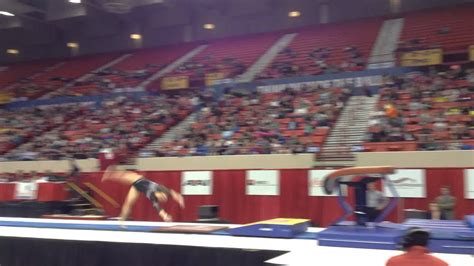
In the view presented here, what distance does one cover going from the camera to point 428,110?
49.8 ft

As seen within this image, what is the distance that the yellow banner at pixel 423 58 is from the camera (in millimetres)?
18953

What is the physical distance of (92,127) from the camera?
22.2 meters

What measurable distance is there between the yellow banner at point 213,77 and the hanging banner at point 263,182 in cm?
1213

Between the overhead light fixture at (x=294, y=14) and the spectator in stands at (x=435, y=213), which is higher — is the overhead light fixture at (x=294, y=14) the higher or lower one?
the higher one

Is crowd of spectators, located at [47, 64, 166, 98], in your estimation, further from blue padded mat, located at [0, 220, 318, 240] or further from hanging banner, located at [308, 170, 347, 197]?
blue padded mat, located at [0, 220, 318, 240]

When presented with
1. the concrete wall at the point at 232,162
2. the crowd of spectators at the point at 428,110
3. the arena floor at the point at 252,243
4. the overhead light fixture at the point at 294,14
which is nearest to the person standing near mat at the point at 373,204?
the arena floor at the point at 252,243

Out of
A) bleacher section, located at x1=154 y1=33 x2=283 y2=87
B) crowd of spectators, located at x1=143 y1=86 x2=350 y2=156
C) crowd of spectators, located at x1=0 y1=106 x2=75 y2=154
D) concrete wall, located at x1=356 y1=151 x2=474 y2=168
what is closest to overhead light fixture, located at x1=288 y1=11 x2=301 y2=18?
bleacher section, located at x1=154 y1=33 x2=283 y2=87

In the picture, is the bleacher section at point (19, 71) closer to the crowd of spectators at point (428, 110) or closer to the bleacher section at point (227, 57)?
the bleacher section at point (227, 57)

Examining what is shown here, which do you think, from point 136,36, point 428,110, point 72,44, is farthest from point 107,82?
point 428,110

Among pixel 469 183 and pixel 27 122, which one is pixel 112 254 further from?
pixel 27 122

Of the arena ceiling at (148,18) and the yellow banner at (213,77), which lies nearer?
the yellow banner at (213,77)

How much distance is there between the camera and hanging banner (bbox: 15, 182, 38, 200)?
601 inches

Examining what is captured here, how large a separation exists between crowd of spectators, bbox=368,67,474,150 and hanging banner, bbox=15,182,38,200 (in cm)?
1122

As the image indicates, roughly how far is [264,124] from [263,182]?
5.43 metres
